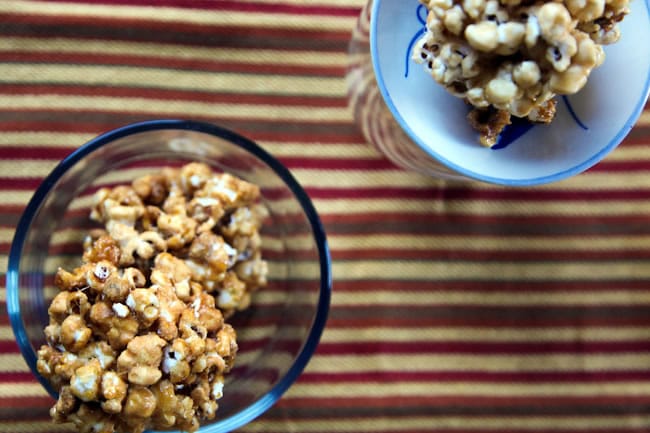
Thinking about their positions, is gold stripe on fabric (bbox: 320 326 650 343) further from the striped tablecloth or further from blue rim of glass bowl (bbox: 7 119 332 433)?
blue rim of glass bowl (bbox: 7 119 332 433)

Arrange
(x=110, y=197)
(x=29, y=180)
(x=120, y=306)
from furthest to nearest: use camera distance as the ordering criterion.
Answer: (x=29, y=180) < (x=110, y=197) < (x=120, y=306)

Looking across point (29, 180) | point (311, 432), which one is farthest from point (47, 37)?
point (311, 432)

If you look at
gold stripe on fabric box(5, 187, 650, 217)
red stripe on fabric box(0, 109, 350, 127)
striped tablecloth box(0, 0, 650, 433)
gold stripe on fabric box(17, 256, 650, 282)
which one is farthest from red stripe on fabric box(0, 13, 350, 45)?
gold stripe on fabric box(17, 256, 650, 282)

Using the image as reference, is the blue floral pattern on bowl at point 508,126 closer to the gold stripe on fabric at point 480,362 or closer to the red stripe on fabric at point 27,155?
the gold stripe on fabric at point 480,362

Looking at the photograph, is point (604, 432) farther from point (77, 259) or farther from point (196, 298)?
point (77, 259)

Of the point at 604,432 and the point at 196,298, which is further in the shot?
the point at 604,432
